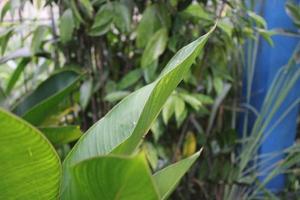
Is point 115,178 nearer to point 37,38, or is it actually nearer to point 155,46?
point 155,46

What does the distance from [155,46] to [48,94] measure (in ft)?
1.05

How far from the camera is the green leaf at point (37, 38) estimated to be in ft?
4.28

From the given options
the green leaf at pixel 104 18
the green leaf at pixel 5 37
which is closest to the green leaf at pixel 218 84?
the green leaf at pixel 104 18

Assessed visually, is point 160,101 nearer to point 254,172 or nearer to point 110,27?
point 110,27

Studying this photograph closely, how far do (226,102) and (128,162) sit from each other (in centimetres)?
118

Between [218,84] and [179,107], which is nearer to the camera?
[179,107]

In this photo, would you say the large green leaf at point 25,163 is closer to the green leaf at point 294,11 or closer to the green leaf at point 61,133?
the green leaf at point 61,133

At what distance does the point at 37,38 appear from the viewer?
4.30ft

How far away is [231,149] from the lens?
4.70 ft

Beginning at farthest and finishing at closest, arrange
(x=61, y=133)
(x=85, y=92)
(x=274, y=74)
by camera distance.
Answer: (x=274, y=74), (x=85, y=92), (x=61, y=133)

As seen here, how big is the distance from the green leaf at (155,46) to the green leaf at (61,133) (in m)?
0.28

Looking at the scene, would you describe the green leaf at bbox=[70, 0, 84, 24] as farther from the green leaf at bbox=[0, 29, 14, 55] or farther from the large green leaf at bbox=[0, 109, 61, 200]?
the large green leaf at bbox=[0, 109, 61, 200]

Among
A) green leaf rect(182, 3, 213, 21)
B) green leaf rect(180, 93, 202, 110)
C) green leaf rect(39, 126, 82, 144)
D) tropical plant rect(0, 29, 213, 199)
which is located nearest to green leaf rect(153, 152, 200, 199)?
tropical plant rect(0, 29, 213, 199)

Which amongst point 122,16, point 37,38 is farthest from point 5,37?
point 122,16
